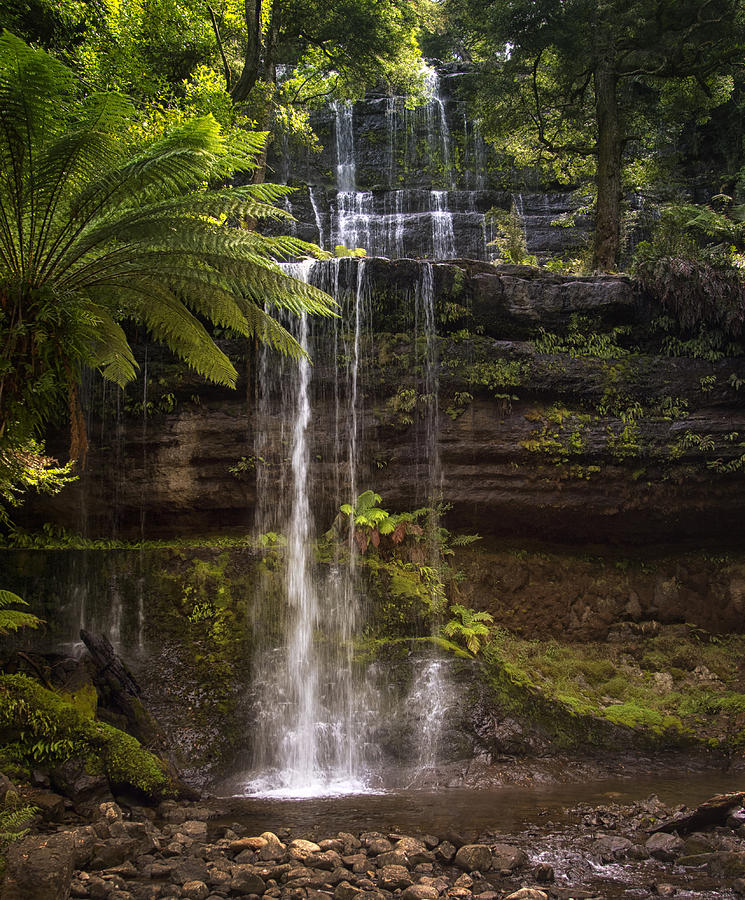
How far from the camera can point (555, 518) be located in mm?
9844

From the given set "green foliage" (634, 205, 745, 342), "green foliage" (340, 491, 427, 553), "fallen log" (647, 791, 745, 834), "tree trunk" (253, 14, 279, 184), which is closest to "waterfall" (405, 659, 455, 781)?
"green foliage" (340, 491, 427, 553)

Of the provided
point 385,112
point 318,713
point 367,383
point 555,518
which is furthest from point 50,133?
point 385,112

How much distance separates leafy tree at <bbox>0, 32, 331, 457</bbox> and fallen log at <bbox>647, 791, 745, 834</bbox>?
5.12 metres

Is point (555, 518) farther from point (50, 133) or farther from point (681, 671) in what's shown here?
point (50, 133)

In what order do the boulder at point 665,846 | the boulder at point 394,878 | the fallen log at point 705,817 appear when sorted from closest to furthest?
the boulder at point 394,878, the boulder at point 665,846, the fallen log at point 705,817

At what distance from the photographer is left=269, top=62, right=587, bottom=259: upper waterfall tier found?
1420 cm

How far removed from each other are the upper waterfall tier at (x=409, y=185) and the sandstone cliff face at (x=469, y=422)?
465 centimetres

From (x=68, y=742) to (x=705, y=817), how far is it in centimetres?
513

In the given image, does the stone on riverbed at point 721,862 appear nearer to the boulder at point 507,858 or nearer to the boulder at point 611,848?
the boulder at point 611,848

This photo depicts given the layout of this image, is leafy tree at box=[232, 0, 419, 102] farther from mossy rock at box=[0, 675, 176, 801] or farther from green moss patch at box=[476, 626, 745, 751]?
green moss patch at box=[476, 626, 745, 751]

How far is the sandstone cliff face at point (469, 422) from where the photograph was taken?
9.37 m

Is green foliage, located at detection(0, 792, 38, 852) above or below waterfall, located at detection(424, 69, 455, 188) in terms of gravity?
below

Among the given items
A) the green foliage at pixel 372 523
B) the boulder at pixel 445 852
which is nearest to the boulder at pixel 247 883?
the boulder at pixel 445 852

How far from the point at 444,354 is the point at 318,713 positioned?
5.10 meters
